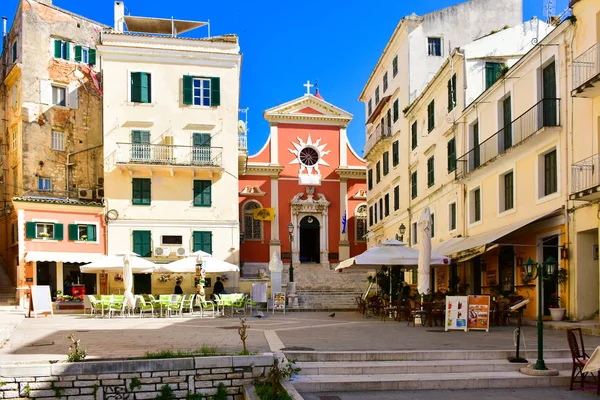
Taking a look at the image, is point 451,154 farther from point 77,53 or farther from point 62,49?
→ point 62,49

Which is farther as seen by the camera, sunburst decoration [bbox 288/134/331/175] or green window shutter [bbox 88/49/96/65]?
sunburst decoration [bbox 288/134/331/175]

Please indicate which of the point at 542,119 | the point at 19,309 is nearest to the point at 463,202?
the point at 542,119

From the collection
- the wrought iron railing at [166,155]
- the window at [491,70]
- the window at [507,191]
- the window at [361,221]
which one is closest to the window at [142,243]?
the wrought iron railing at [166,155]

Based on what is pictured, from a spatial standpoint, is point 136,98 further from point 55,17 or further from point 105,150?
point 55,17

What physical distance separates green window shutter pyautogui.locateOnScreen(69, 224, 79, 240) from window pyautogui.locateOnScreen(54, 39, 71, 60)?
10.3 metres

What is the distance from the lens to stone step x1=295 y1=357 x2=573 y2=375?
1040 cm

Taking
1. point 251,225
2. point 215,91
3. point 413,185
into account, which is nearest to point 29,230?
point 215,91

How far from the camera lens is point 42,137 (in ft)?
106

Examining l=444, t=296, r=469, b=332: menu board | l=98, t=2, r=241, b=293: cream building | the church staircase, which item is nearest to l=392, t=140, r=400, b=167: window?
the church staircase

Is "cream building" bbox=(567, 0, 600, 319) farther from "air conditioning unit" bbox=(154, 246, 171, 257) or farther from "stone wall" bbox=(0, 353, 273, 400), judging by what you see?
"air conditioning unit" bbox=(154, 246, 171, 257)

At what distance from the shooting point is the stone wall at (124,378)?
9.55 m

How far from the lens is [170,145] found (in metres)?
31.0

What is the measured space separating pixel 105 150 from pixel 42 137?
13.6 feet

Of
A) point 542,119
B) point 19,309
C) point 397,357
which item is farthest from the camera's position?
point 19,309
